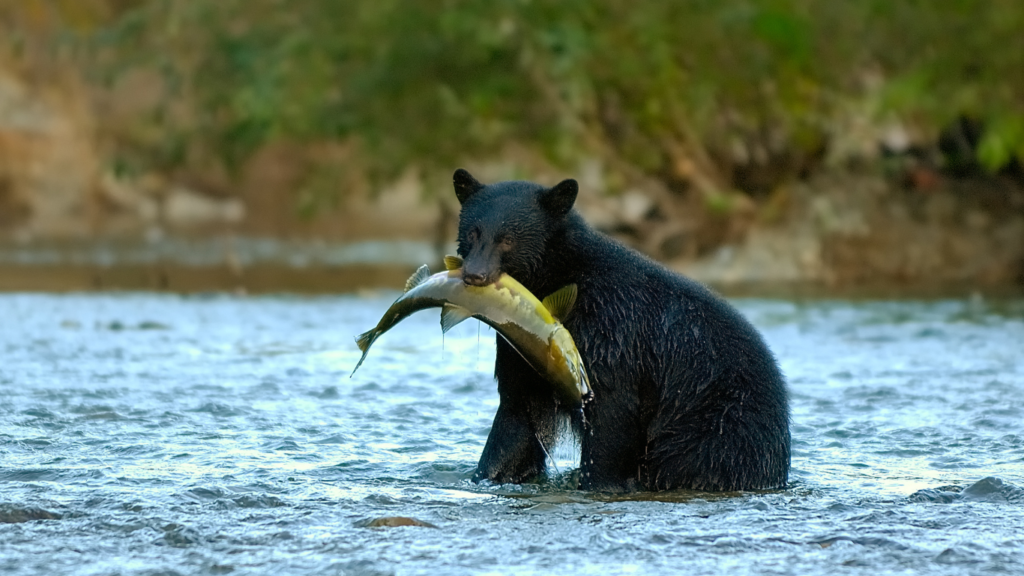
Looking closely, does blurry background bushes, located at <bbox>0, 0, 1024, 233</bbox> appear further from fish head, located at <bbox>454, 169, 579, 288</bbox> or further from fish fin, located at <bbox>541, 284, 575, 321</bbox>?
fish fin, located at <bbox>541, 284, 575, 321</bbox>

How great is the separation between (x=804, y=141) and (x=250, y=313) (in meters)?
8.76

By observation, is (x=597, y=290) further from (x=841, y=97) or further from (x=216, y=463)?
(x=841, y=97)

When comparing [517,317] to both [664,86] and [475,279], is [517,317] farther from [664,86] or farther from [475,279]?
[664,86]

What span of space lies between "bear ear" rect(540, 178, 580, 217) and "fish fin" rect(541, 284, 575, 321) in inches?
13.7

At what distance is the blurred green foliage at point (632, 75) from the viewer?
703 inches

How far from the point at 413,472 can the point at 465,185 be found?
4.24 ft

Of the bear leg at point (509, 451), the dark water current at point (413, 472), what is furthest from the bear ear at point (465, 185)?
the dark water current at point (413, 472)

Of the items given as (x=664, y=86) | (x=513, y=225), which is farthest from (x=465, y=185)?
(x=664, y=86)

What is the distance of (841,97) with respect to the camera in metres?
19.4

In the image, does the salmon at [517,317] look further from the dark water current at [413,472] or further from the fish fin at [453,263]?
the dark water current at [413,472]

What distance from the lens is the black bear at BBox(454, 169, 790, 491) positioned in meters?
5.70

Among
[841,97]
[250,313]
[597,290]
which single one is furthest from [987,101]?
[597,290]

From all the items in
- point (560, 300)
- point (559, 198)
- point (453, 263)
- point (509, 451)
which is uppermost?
point (559, 198)

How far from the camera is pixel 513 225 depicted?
19.1 ft
